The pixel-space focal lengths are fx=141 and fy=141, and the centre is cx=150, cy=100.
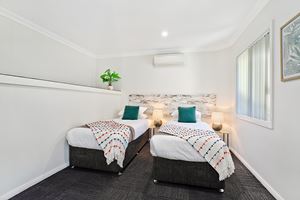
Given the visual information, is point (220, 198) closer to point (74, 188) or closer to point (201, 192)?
point (201, 192)

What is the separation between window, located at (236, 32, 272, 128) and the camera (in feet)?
6.43

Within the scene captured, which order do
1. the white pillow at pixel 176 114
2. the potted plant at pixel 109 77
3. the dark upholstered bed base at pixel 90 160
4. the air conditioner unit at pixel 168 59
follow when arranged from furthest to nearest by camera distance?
1. the potted plant at pixel 109 77
2. the air conditioner unit at pixel 168 59
3. the white pillow at pixel 176 114
4. the dark upholstered bed base at pixel 90 160

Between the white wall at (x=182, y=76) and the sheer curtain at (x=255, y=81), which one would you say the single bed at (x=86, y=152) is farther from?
the sheer curtain at (x=255, y=81)

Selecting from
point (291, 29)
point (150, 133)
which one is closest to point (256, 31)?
point (291, 29)

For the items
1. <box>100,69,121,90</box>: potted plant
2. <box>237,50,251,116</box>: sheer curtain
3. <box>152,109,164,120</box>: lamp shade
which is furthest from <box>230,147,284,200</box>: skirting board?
<box>100,69,121,90</box>: potted plant

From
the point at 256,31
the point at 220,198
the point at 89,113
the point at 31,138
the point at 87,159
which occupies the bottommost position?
the point at 220,198

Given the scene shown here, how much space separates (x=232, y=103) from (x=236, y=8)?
2109 millimetres

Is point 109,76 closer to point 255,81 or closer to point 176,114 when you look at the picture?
point 176,114

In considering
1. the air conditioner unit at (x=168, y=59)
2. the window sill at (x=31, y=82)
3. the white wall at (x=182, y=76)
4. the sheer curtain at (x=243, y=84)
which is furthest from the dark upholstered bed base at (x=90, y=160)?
the air conditioner unit at (x=168, y=59)

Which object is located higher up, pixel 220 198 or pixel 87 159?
pixel 87 159

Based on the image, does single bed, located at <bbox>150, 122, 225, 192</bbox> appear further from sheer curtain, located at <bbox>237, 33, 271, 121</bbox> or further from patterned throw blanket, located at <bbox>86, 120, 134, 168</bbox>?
sheer curtain, located at <bbox>237, 33, 271, 121</bbox>

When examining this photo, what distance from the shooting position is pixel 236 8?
2.20 m

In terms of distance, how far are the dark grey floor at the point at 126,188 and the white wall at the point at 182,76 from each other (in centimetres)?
217

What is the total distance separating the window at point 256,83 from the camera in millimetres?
1960
